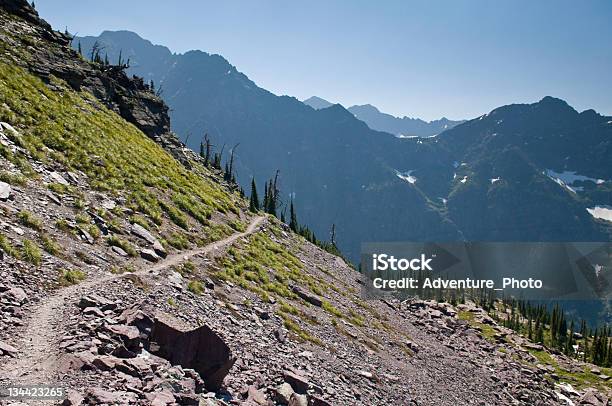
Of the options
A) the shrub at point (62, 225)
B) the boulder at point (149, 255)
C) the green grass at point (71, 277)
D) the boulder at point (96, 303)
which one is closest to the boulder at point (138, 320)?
the boulder at point (96, 303)

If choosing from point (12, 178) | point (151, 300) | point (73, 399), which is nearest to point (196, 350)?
point (151, 300)

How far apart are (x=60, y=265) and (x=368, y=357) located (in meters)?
24.5

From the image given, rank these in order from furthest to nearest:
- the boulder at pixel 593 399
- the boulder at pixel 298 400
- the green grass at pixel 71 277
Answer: the boulder at pixel 593 399 → the green grass at pixel 71 277 → the boulder at pixel 298 400

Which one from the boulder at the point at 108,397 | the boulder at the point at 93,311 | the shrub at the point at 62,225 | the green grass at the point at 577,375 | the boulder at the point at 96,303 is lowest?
the green grass at the point at 577,375

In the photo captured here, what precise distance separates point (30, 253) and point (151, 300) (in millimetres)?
5406

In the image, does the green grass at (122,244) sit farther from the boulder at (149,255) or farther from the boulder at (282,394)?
the boulder at (282,394)

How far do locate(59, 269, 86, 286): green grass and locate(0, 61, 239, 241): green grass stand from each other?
9.40 metres

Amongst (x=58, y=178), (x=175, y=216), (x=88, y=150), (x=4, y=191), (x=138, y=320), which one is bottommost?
(x=138, y=320)

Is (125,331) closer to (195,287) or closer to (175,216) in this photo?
(195,287)

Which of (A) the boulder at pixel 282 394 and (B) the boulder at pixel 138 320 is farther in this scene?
(A) the boulder at pixel 282 394

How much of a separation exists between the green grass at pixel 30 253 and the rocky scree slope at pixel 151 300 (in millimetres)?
58

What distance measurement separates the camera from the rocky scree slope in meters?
12.9

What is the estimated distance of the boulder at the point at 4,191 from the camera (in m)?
20.8

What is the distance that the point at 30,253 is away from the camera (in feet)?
57.6
